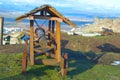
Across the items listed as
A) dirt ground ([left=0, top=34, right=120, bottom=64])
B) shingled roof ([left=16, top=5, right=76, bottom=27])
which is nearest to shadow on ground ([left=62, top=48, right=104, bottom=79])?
dirt ground ([left=0, top=34, right=120, bottom=64])

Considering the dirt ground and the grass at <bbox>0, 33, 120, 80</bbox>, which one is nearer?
the grass at <bbox>0, 33, 120, 80</bbox>

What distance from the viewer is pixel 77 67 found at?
25.3 metres

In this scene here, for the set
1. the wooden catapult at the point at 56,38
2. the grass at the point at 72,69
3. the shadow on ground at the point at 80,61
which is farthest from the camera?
the shadow on ground at the point at 80,61

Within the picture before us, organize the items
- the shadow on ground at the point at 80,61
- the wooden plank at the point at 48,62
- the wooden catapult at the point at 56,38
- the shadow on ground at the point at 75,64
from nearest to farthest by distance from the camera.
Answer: the shadow on ground at the point at 75,64 → the wooden catapult at the point at 56,38 → the wooden plank at the point at 48,62 → the shadow on ground at the point at 80,61

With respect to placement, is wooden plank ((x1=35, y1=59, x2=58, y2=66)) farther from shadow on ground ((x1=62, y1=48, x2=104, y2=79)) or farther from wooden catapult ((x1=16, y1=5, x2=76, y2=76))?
shadow on ground ((x1=62, y1=48, x2=104, y2=79))

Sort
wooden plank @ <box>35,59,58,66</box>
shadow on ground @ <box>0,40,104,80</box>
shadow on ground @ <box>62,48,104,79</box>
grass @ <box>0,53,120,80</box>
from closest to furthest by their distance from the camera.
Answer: grass @ <box>0,53,120,80</box> → shadow on ground @ <box>0,40,104,80</box> → wooden plank @ <box>35,59,58,66</box> → shadow on ground @ <box>62,48,104,79</box>

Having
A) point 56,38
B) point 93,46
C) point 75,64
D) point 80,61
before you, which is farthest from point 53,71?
point 93,46

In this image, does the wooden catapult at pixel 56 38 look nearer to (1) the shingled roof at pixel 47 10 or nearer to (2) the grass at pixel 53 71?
(1) the shingled roof at pixel 47 10

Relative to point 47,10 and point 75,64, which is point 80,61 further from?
point 47,10

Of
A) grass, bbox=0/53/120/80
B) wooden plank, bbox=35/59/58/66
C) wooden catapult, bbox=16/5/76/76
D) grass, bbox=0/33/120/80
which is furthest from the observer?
wooden plank, bbox=35/59/58/66

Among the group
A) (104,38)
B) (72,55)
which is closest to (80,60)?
(72,55)

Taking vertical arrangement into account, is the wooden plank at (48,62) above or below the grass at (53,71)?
above

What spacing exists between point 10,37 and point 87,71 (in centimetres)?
1870

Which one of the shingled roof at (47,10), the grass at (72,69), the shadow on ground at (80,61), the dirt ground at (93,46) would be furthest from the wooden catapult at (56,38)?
the dirt ground at (93,46)
